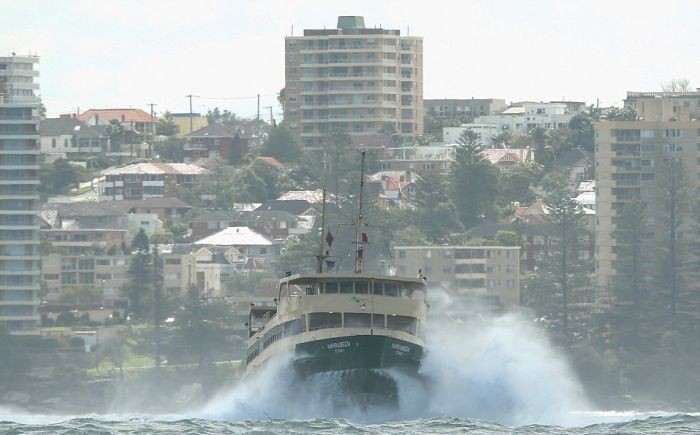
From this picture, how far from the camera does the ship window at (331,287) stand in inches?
3762

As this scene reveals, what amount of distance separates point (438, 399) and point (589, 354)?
100505 mm

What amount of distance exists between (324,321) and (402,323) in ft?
9.54

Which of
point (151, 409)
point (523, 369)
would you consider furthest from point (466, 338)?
point (151, 409)

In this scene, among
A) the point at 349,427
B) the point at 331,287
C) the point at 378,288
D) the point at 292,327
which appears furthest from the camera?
the point at 292,327

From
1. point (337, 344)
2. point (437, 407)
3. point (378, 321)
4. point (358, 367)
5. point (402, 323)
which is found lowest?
point (437, 407)

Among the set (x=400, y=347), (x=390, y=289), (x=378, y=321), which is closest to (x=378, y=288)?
(x=390, y=289)

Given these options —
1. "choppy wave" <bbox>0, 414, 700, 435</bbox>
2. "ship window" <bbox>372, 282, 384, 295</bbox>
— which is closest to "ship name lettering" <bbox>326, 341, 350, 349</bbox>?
"ship window" <bbox>372, 282, 384, 295</bbox>

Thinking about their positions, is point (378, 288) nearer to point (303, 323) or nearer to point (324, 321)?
point (324, 321)

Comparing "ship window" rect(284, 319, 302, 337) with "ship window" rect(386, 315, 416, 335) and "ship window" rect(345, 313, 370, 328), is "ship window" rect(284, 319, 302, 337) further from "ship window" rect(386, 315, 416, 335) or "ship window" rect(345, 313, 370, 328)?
"ship window" rect(386, 315, 416, 335)

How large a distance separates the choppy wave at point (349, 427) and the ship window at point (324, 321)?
3.75 m

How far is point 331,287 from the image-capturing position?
314 feet

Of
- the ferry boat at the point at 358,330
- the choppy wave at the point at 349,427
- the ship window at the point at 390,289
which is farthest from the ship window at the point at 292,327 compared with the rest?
the choppy wave at the point at 349,427

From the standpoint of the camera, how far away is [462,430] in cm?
9081

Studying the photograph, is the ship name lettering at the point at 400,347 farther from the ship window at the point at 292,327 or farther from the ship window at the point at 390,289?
the ship window at the point at 292,327
